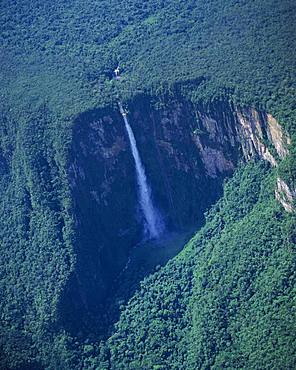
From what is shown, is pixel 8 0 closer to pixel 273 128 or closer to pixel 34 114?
pixel 34 114

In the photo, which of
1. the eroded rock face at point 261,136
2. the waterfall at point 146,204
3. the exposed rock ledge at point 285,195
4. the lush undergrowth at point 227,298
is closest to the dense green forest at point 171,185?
the lush undergrowth at point 227,298

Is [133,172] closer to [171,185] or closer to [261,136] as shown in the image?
[171,185]

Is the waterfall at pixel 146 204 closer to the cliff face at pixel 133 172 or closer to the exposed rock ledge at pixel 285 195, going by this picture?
the cliff face at pixel 133 172

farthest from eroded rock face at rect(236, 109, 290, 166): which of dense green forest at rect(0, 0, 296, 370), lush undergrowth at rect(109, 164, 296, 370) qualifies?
lush undergrowth at rect(109, 164, 296, 370)

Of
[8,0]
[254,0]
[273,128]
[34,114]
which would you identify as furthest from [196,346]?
[8,0]

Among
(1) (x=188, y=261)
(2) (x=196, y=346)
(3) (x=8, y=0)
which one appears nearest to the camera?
(2) (x=196, y=346)

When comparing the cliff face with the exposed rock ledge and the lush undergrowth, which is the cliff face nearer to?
the lush undergrowth
